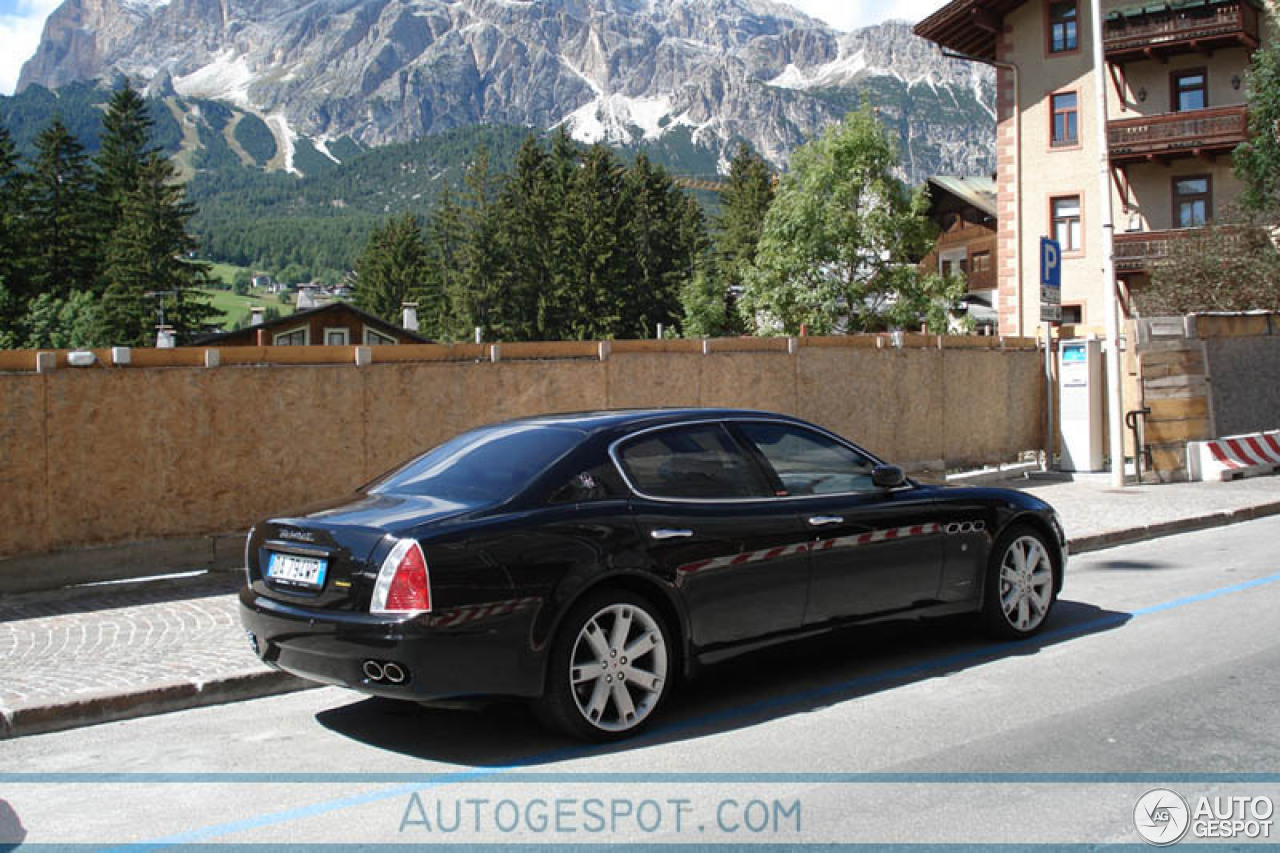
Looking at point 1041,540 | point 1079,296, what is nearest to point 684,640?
point 1041,540

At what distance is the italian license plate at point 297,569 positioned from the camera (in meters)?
5.60

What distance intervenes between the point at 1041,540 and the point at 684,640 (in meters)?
3.05

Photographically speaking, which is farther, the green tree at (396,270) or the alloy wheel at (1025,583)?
the green tree at (396,270)

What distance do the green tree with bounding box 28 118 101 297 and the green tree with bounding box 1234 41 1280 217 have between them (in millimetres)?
71609

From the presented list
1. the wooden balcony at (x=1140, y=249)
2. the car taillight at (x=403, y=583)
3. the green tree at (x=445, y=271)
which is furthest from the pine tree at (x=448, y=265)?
the car taillight at (x=403, y=583)

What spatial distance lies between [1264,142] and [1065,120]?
728 centimetres

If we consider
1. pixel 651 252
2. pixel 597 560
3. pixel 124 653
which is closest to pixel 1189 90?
pixel 597 560

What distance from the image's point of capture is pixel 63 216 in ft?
262

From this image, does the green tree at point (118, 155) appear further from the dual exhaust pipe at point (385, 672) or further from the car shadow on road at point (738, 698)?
the dual exhaust pipe at point (385, 672)

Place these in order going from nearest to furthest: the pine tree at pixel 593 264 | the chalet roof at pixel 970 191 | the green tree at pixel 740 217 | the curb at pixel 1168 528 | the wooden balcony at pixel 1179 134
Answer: the curb at pixel 1168 528 → the wooden balcony at pixel 1179 134 → the chalet roof at pixel 970 191 → the pine tree at pixel 593 264 → the green tree at pixel 740 217

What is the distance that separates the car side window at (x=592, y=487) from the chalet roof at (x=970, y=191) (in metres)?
57.8

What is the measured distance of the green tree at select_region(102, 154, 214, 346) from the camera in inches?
3044

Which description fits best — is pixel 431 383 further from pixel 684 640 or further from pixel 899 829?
pixel 899 829

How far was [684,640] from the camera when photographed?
19.5 feet
